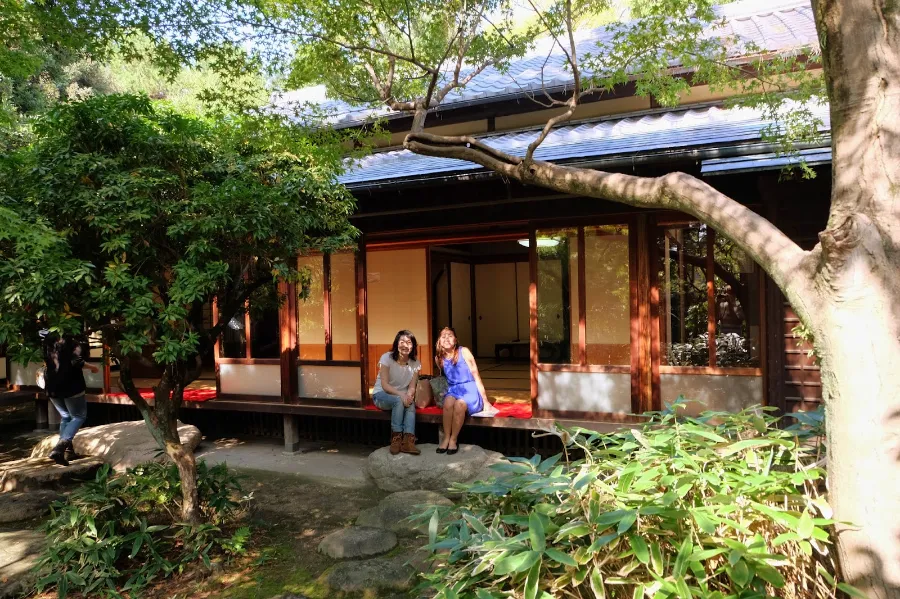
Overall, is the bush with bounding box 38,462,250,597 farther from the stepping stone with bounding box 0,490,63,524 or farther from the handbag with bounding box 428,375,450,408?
the handbag with bounding box 428,375,450,408

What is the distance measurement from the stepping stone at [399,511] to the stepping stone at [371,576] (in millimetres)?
684

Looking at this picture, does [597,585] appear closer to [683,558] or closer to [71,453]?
[683,558]

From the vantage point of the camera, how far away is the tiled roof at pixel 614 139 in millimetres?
5906

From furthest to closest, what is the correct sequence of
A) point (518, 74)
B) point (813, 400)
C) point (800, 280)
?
point (518, 74)
point (813, 400)
point (800, 280)

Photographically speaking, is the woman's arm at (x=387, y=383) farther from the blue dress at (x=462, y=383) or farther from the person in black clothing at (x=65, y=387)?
the person in black clothing at (x=65, y=387)

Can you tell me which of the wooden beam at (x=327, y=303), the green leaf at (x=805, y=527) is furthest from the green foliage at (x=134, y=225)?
the green leaf at (x=805, y=527)

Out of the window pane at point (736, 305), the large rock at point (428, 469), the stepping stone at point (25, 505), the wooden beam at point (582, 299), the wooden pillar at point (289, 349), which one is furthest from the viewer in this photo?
the wooden pillar at point (289, 349)

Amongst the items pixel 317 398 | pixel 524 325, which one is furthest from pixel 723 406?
pixel 524 325

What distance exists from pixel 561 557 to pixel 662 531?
35cm

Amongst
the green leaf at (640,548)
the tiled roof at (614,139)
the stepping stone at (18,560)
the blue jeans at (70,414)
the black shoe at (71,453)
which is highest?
the tiled roof at (614,139)

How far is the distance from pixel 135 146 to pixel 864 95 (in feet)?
13.7

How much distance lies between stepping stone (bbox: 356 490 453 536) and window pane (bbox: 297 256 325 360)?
3.24 metres

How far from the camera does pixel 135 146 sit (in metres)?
4.32

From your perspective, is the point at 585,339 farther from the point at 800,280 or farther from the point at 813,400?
the point at 800,280
